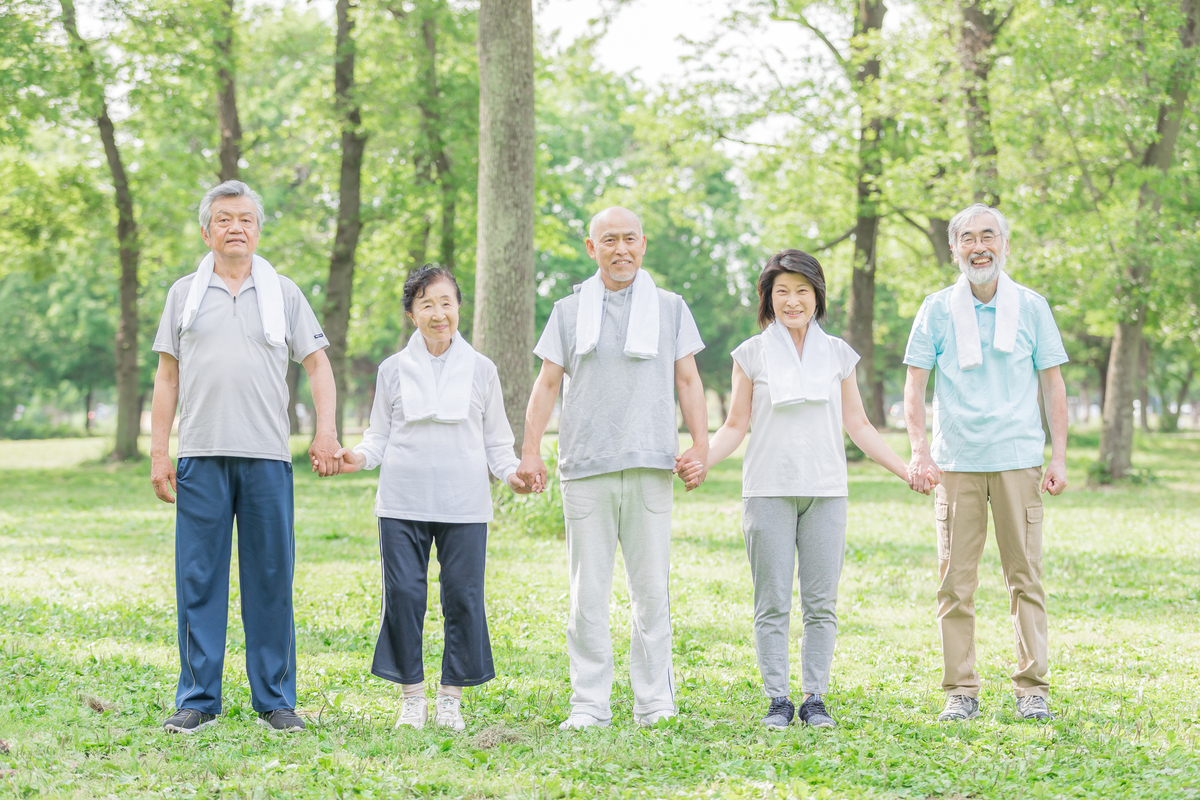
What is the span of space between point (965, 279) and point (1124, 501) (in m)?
12.1

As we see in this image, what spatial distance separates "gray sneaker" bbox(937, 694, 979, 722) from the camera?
16.0 ft

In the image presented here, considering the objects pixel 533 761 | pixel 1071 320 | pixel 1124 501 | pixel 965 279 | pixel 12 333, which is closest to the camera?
pixel 533 761

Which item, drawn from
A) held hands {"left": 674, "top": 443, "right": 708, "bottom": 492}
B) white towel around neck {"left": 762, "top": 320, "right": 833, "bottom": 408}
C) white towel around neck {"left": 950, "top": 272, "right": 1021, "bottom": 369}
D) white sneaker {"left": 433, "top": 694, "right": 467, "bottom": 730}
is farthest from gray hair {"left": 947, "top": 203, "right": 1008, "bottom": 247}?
white sneaker {"left": 433, "top": 694, "right": 467, "bottom": 730}

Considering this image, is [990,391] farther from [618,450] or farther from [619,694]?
[619,694]

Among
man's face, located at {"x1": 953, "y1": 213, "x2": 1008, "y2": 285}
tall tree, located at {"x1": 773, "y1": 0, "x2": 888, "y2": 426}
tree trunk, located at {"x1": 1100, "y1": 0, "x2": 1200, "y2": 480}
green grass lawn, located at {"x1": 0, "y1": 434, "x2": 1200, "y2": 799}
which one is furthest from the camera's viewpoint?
tall tree, located at {"x1": 773, "y1": 0, "x2": 888, "y2": 426}

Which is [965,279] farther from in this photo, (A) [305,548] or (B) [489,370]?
(A) [305,548]

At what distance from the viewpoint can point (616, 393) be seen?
4762 millimetres

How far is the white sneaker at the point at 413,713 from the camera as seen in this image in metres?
4.74

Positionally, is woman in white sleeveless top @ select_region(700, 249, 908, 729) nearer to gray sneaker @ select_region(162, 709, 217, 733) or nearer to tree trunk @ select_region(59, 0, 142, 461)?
gray sneaker @ select_region(162, 709, 217, 733)

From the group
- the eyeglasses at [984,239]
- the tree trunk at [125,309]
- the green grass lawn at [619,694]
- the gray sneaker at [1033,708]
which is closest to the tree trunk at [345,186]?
the tree trunk at [125,309]

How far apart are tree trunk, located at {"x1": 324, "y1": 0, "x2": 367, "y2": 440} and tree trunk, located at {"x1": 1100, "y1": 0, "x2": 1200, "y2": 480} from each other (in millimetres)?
14291

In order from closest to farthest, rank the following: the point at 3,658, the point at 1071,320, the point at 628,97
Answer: the point at 3,658 < the point at 628,97 < the point at 1071,320

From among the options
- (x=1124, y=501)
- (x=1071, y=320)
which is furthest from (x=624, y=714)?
(x=1071, y=320)

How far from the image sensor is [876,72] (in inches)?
871
